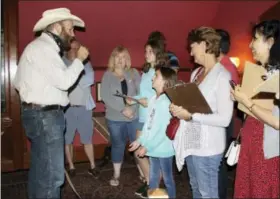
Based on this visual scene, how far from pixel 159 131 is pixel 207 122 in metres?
0.55

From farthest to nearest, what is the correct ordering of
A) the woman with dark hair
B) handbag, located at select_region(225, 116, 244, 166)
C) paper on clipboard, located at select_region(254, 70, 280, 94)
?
1. handbag, located at select_region(225, 116, 244, 166)
2. the woman with dark hair
3. paper on clipboard, located at select_region(254, 70, 280, 94)

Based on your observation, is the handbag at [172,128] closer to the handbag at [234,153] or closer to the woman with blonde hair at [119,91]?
the handbag at [234,153]

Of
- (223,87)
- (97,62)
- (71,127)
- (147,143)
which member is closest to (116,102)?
(71,127)

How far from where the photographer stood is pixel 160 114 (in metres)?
2.44

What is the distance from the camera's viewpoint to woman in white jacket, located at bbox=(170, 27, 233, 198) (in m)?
1.97

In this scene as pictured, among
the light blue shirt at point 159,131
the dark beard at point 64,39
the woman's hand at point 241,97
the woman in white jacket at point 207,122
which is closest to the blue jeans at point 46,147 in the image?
the dark beard at point 64,39

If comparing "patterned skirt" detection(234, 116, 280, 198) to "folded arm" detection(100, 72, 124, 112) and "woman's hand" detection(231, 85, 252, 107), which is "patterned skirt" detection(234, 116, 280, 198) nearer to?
"woman's hand" detection(231, 85, 252, 107)

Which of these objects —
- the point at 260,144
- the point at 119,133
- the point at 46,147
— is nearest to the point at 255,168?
the point at 260,144

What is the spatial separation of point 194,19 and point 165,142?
242 cm

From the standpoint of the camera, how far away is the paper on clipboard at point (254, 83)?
1783 mm

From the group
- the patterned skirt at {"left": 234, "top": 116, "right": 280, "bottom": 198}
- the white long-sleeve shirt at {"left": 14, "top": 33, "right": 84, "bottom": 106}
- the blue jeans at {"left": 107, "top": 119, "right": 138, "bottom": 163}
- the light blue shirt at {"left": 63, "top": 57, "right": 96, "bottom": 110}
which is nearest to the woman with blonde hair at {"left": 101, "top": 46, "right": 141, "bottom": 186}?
the blue jeans at {"left": 107, "top": 119, "right": 138, "bottom": 163}

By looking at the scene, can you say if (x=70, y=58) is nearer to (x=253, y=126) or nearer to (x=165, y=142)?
(x=165, y=142)

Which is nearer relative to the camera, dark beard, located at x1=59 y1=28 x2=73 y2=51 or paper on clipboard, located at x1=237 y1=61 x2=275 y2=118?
paper on clipboard, located at x1=237 y1=61 x2=275 y2=118

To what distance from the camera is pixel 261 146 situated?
5.97 ft
